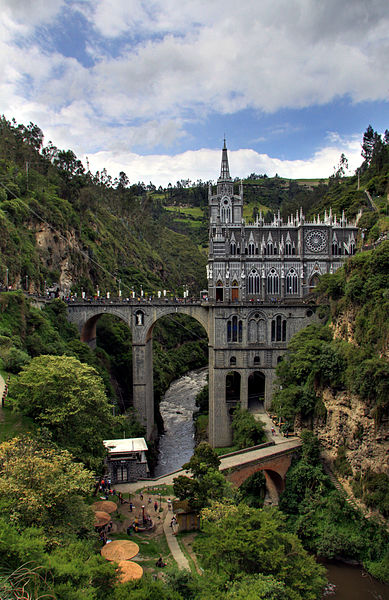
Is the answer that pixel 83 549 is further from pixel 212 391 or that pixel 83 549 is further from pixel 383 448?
pixel 212 391

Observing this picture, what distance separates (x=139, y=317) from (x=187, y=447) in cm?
1680

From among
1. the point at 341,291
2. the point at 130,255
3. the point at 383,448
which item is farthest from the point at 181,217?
the point at 383,448

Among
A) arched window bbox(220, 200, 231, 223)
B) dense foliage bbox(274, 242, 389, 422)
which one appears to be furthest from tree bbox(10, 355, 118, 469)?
arched window bbox(220, 200, 231, 223)

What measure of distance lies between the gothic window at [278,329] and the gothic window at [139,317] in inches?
609

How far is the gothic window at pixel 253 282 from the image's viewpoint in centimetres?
5144

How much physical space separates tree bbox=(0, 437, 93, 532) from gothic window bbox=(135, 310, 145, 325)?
3127 centimetres

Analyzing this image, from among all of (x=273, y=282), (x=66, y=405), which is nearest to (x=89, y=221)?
(x=273, y=282)

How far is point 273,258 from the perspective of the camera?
5125cm

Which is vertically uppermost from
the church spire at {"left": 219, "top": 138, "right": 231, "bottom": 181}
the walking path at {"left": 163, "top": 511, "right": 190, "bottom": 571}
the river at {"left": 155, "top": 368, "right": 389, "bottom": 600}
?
the church spire at {"left": 219, "top": 138, "right": 231, "bottom": 181}

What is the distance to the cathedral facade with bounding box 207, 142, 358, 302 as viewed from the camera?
168 ft

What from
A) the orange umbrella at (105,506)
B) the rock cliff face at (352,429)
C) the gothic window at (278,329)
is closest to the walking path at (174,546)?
the orange umbrella at (105,506)

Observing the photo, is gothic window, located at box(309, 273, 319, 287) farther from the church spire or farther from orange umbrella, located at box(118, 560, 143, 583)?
orange umbrella, located at box(118, 560, 143, 583)

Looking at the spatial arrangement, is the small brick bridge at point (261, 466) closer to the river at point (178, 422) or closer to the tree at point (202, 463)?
the tree at point (202, 463)

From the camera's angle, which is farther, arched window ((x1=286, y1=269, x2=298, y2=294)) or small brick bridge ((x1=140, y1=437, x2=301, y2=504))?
arched window ((x1=286, y1=269, x2=298, y2=294))
